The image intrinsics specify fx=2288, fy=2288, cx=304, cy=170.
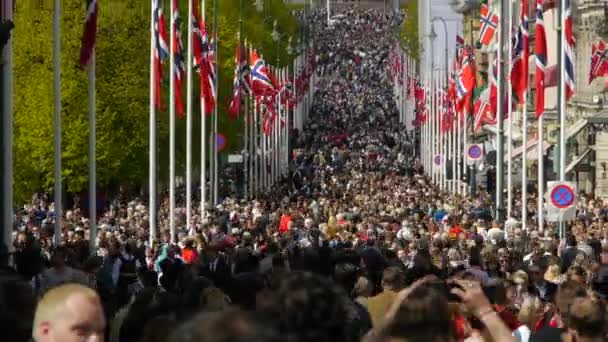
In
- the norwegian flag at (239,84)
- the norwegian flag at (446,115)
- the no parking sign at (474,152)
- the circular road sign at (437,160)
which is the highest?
the norwegian flag at (239,84)

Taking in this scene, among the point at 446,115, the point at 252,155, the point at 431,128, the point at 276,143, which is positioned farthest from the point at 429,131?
the point at 252,155

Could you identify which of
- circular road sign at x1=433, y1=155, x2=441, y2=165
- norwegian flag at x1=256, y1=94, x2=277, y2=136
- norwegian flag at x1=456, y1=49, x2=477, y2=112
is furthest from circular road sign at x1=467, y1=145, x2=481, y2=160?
circular road sign at x1=433, y1=155, x2=441, y2=165

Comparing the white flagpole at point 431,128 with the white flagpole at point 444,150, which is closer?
the white flagpole at point 444,150

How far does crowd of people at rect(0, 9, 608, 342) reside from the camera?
833 centimetres

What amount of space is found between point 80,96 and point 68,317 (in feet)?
158

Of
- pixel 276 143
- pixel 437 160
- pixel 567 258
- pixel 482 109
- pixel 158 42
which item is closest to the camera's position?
pixel 567 258

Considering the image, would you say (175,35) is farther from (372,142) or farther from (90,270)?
(372,142)

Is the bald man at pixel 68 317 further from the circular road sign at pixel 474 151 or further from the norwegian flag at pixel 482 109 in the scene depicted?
the norwegian flag at pixel 482 109

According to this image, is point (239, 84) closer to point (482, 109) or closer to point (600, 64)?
point (482, 109)

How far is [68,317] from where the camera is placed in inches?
318

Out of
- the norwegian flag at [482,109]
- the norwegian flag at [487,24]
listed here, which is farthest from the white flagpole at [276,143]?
the norwegian flag at [487,24]

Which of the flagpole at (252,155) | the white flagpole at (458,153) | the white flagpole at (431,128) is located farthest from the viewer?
the white flagpole at (431,128)

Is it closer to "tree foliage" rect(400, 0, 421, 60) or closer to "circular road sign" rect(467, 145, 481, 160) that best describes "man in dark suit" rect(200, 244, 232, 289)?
"circular road sign" rect(467, 145, 481, 160)

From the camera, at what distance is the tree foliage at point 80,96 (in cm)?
5497
